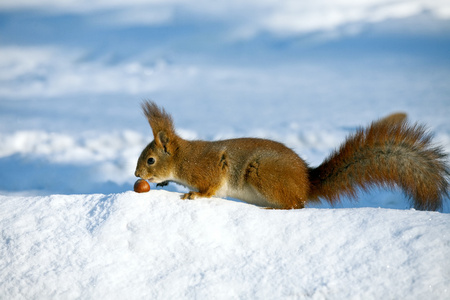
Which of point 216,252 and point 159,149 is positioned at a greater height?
point 159,149

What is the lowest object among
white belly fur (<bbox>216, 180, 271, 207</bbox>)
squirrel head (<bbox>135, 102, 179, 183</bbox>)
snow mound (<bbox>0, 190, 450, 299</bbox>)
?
snow mound (<bbox>0, 190, 450, 299</bbox>)

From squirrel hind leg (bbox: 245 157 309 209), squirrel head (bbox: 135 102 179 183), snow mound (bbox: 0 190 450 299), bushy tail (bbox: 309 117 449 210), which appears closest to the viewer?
snow mound (bbox: 0 190 450 299)

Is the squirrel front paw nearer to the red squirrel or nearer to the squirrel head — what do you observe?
the red squirrel

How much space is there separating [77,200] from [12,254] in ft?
1.56

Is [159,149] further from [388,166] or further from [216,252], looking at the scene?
[388,166]

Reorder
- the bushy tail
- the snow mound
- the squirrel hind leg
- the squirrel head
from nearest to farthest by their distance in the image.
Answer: the snow mound, the bushy tail, the squirrel hind leg, the squirrel head

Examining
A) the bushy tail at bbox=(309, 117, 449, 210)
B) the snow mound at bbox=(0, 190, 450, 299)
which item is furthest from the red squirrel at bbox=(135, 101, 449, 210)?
the snow mound at bbox=(0, 190, 450, 299)

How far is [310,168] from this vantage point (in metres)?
2.89

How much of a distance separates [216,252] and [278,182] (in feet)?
2.12

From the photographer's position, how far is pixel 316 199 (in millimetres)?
2840

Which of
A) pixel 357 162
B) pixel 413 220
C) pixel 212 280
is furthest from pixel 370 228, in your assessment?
pixel 212 280

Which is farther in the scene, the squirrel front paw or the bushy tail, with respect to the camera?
the squirrel front paw

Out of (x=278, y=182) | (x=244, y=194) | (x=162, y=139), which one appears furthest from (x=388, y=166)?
(x=162, y=139)

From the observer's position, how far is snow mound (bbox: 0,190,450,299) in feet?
6.64
